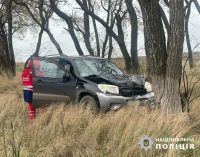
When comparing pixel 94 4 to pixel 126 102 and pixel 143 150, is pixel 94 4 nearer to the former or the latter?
pixel 126 102

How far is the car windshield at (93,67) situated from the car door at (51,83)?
38 centimetres

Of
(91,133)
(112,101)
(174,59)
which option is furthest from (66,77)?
(91,133)

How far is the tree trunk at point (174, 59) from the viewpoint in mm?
9367

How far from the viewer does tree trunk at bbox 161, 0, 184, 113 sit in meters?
9.37

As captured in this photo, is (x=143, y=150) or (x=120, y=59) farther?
(x=120, y=59)

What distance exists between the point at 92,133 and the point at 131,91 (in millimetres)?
4119

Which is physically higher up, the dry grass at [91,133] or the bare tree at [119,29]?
the bare tree at [119,29]

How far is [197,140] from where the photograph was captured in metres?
7.35

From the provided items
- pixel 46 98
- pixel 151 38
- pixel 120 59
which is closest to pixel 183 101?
pixel 151 38

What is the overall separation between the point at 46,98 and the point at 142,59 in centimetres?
1052

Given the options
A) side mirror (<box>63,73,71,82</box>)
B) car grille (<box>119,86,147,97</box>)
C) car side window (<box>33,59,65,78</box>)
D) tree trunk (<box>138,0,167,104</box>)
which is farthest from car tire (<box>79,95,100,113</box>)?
tree trunk (<box>138,0,167,104</box>)
